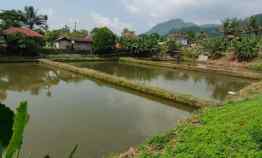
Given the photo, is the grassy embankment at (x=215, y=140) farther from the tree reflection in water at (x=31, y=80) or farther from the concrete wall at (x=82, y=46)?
the concrete wall at (x=82, y=46)

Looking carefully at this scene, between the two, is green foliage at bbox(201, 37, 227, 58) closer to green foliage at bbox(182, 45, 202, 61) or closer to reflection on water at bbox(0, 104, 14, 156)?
green foliage at bbox(182, 45, 202, 61)

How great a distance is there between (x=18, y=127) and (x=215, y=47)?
3224cm

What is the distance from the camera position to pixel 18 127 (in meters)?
1.31

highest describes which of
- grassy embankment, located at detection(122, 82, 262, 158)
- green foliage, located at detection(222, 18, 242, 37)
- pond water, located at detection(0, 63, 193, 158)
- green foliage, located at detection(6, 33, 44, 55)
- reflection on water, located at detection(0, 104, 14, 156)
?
green foliage, located at detection(222, 18, 242, 37)

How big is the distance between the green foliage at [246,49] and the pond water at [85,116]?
19.1 metres

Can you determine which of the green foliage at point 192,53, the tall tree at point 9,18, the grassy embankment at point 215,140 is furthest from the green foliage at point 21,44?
the grassy embankment at point 215,140

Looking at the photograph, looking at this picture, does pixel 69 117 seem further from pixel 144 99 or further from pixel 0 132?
pixel 0 132

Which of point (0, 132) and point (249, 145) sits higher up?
point (0, 132)

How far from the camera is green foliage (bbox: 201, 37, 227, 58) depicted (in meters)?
31.1

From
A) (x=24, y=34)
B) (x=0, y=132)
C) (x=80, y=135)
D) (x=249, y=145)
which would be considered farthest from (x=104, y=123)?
(x=24, y=34)

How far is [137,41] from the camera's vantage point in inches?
1341

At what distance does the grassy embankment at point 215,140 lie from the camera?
4.47 meters

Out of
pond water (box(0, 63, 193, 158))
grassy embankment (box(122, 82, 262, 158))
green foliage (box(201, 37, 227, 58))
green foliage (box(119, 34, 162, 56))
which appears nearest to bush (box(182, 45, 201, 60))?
→ green foliage (box(201, 37, 227, 58))

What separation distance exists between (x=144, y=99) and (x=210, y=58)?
Answer: 2322 cm
